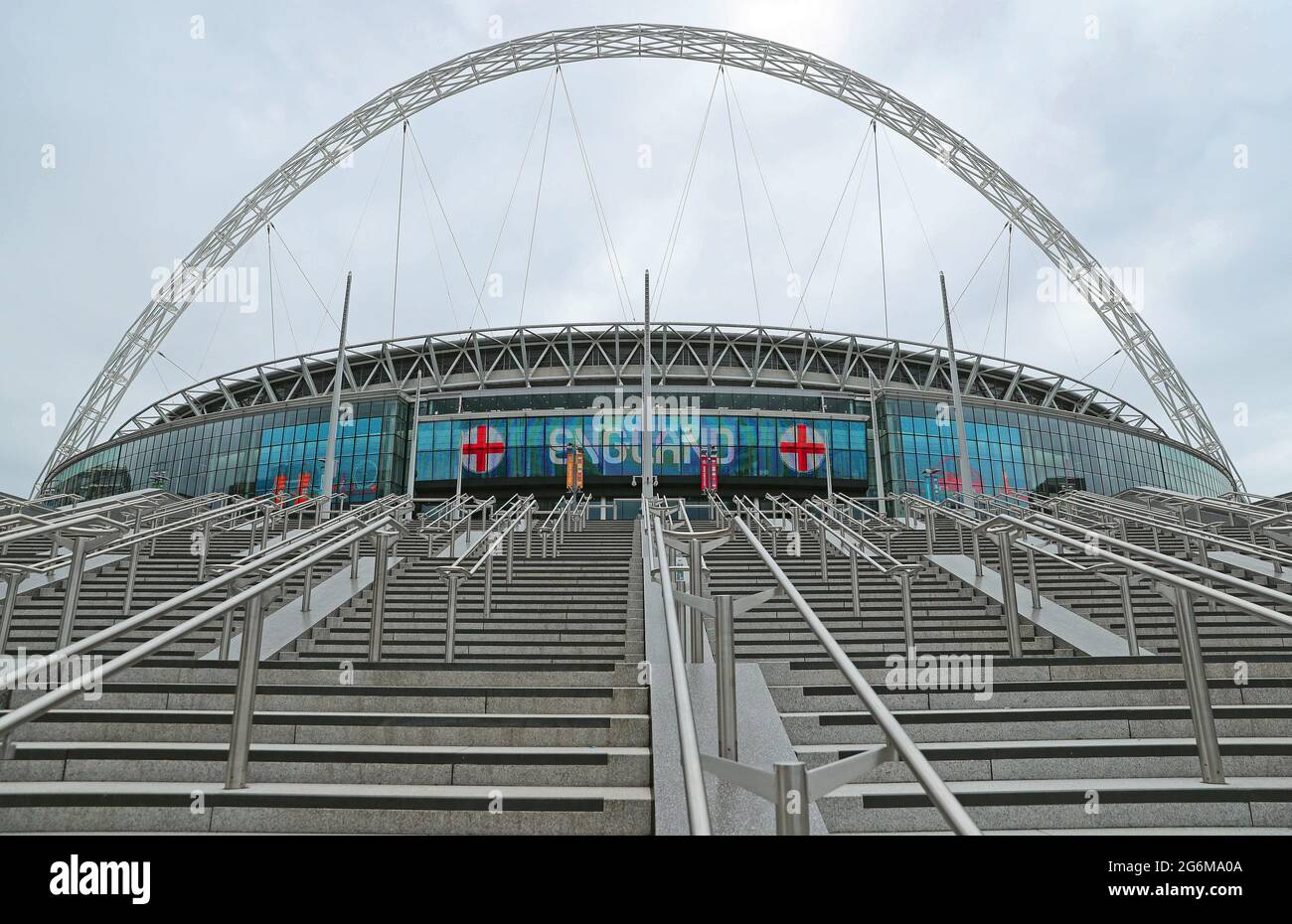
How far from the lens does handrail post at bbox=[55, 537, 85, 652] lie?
6.25 meters

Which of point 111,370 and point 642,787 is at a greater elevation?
point 111,370

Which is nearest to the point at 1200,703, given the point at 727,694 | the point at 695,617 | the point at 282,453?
the point at 727,694

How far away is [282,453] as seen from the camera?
4838cm

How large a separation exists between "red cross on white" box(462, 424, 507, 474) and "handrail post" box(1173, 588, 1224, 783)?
42487 mm

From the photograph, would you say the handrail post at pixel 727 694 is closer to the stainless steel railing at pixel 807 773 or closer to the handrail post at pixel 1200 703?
the stainless steel railing at pixel 807 773

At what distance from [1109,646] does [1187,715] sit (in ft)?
5.96

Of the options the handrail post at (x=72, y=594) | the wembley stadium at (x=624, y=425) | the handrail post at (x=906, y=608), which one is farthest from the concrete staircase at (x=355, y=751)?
the wembley stadium at (x=624, y=425)

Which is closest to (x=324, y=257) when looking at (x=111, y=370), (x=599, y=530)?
(x=111, y=370)

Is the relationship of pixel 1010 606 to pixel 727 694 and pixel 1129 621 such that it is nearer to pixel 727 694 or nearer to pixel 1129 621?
pixel 1129 621

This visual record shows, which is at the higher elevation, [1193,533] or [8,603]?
[1193,533]

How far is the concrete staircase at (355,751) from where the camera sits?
11.6 ft

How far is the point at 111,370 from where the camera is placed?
172ft

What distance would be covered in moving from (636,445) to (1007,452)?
24.8 metres
